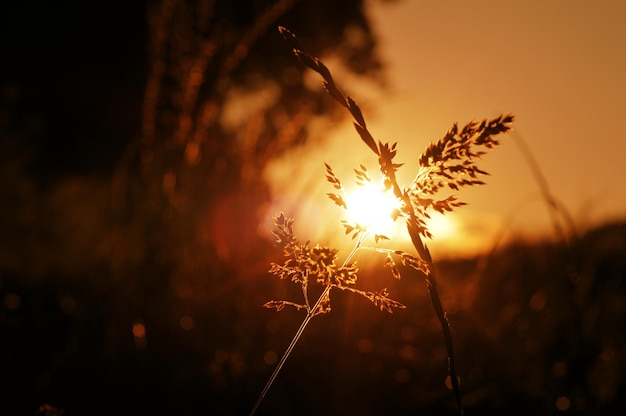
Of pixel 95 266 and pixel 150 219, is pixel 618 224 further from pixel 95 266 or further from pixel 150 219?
pixel 95 266

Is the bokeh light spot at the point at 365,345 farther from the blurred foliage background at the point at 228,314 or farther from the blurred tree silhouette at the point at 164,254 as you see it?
the blurred tree silhouette at the point at 164,254

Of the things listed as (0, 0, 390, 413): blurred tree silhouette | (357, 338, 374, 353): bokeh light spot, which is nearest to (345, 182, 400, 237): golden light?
(0, 0, 390, 413): blurred tree silhouette

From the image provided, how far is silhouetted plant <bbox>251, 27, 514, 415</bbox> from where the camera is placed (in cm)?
56

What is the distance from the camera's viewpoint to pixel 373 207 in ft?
2.10

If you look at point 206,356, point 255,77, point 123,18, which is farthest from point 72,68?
point 206,356

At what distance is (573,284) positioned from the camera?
1.47 meters

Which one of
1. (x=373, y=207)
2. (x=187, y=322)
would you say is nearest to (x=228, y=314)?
(x=187, y=322)

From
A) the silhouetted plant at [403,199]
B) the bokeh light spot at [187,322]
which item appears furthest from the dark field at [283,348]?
the silhouetted plant at [403,199]

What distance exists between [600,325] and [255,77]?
39.3ft

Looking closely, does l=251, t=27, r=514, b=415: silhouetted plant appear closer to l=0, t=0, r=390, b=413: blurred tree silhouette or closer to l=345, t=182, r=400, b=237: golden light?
l=345, t=182, r=400, b=237: golden light

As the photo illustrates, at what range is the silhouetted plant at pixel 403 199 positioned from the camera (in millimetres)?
562

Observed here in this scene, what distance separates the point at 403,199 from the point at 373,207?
3.3 inches

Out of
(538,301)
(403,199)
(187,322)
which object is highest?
(538,301)

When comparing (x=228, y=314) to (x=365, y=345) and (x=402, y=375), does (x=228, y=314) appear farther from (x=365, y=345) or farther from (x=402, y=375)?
(x=402, y=375)
